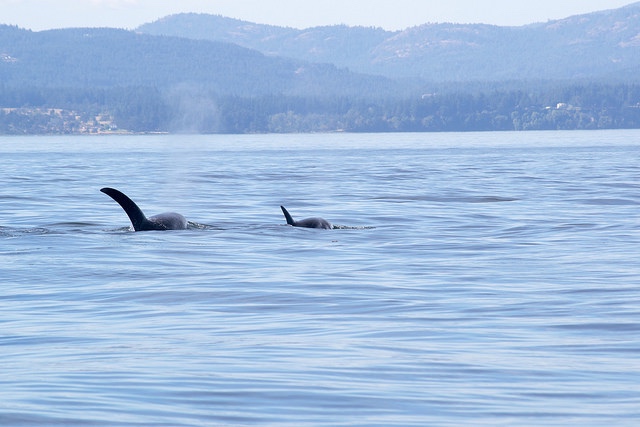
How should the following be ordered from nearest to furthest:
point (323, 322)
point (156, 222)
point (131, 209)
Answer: point (323, 322) → point (131, 209) → point (156, 222)

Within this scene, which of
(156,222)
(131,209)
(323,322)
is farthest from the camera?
(156,222)

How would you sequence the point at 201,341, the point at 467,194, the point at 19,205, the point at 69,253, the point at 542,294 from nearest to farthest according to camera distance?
the point at 201,341 → the point at 542,294 → the point at 69,253 → the point at 19,205 → the point at 467,194

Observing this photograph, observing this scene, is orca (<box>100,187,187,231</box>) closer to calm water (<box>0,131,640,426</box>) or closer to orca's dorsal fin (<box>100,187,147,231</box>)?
orca's dorsal fin (<box>100,187,147,231</box>)

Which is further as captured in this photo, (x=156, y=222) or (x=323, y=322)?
(x=156, y=222)

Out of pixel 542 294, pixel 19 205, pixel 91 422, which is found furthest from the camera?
pixel 19 205

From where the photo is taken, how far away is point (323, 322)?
11.0 meters

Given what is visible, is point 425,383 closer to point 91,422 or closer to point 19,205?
point 91,422

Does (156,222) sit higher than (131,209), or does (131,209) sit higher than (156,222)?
(131,209)

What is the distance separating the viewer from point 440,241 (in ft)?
64.2

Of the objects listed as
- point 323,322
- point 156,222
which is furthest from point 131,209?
point 323,322

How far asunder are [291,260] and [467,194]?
62.9 feet

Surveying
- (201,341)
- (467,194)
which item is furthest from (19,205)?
(201,341)

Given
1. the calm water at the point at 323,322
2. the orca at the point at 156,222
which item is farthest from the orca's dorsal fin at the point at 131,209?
the calm water at the point at 323,322

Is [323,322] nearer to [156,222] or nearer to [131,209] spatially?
[131,209]
